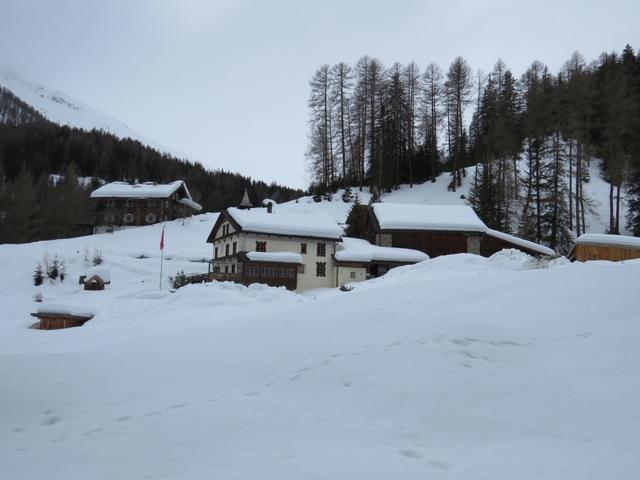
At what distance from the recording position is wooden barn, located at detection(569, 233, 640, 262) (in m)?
21.1

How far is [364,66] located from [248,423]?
6330 cm

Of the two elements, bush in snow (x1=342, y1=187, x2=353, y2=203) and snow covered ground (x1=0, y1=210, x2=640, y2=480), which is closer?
snow covered ground (x1=0, y1=210, x2=640, y2=480)

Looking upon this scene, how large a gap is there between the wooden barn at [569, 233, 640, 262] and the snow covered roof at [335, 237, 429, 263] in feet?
44.0

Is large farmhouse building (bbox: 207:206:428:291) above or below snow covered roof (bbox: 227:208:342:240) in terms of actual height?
below

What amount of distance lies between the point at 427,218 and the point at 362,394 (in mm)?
32705

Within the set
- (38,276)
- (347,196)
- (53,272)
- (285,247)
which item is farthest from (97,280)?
(347,196)

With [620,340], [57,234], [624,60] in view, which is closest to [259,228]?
[620,340]

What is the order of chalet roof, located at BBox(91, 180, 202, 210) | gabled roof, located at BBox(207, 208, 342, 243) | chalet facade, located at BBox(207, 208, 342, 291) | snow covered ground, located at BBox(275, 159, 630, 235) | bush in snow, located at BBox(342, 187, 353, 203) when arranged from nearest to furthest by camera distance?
chalet facade, located at BBox(207, 208, 342, 291) < gabled roof, located at BBox(207, 208, 342, 243) < snow covered ground, located at BBox(275, 159, 630, 235) < bush in snow, located at BBox(342, 187, 353, 203) < chalet roof, located at BBox(91, 180, 202, 210)

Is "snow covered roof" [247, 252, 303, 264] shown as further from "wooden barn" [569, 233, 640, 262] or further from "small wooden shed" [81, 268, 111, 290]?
"wooden barn" [569, 233, 640, 262]

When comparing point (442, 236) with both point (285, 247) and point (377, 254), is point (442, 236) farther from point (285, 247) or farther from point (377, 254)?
point (285, 247)

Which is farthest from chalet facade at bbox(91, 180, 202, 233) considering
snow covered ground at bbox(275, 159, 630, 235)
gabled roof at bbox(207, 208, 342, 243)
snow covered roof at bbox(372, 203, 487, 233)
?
snow covered roof at bbox(372, 203, 487, 233)

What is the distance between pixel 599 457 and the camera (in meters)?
4.22

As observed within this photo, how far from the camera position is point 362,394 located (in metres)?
5.86

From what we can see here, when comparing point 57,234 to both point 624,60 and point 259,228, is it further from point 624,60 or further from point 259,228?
point 624,60
